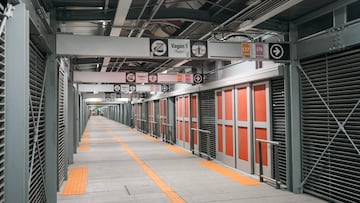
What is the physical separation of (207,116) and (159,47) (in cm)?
533

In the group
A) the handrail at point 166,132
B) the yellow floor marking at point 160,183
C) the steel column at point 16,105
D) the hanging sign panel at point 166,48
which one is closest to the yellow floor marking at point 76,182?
the yellow floor marking at point 160,183

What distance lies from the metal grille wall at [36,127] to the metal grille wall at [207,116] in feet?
18.3

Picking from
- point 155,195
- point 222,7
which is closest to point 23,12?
point 222,7

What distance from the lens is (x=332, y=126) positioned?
17.0 ft

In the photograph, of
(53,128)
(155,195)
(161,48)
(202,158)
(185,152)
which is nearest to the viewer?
(53,128)

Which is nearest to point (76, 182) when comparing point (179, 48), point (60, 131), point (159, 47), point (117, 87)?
point (60, 131)

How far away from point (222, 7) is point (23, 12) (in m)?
3.22

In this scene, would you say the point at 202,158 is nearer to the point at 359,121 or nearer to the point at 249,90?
the point at 249,90

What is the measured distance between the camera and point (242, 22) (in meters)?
5.53

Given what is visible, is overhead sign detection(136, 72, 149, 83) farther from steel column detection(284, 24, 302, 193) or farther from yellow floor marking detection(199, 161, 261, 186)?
steel column detection(284, 24, 302, 193)

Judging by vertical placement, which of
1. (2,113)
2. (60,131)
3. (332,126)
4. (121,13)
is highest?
(121,13)

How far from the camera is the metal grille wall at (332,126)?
189 inches

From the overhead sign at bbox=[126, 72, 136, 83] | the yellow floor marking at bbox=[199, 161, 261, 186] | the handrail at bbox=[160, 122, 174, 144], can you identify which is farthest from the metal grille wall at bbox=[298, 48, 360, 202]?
the handrail at bbox=[160, 122, 174, 144]

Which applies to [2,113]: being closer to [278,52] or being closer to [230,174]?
[278,52]
